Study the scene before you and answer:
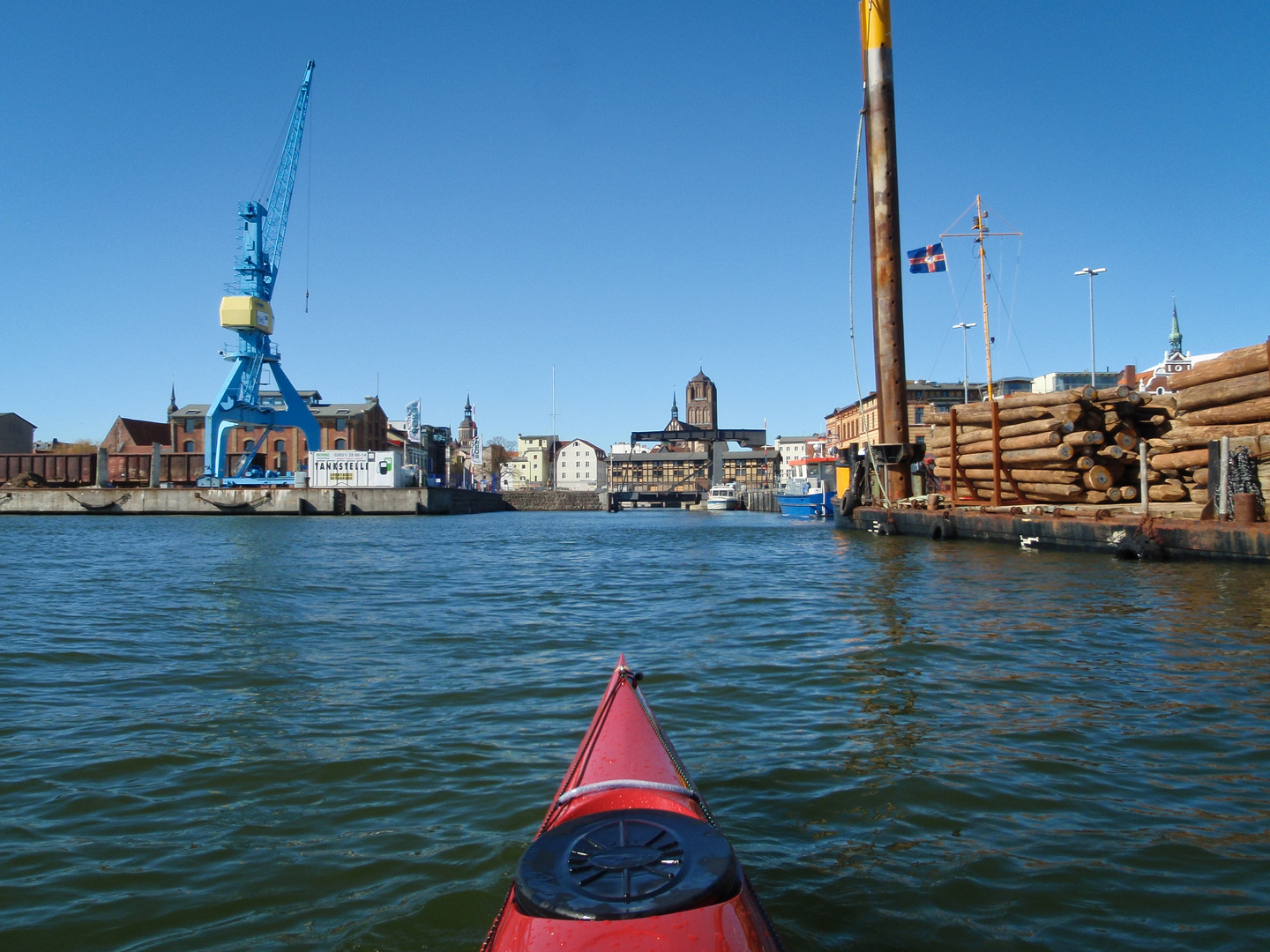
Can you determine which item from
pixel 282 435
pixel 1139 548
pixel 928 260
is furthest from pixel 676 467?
pixel 1139 548

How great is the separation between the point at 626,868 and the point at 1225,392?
59.3 ft

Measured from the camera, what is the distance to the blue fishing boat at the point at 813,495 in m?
50.8

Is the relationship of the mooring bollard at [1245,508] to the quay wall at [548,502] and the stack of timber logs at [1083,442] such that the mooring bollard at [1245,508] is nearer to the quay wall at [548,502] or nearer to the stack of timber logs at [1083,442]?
the stack of timber logs at [1083,442]

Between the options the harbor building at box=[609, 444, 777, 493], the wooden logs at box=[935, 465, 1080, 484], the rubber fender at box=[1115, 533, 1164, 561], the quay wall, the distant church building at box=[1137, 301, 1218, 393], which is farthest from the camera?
the harbor building at box=[609, 444, 777, 493]

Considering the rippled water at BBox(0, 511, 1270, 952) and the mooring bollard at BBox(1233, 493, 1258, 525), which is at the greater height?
the mooring bollard at BBox(1233, 493, 1258, 525)

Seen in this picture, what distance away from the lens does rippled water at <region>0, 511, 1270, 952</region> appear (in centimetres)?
344

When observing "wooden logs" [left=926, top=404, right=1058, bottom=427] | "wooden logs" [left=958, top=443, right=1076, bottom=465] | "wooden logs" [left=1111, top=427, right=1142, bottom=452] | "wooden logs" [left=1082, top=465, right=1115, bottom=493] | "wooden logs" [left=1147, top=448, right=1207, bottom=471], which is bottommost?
"wooden logs" [left=1082, top=465, right=1115, bottom=493]

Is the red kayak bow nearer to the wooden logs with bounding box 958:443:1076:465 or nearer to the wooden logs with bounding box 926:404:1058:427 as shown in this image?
the wooden logs with bounding box 958:443:1076:465

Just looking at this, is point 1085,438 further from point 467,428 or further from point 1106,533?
point 467,428

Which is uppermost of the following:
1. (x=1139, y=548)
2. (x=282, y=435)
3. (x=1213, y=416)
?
(x=282, y=435)

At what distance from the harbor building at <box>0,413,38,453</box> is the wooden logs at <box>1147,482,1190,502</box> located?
10457 cm

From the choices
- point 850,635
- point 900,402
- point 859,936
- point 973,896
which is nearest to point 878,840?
point 973,896

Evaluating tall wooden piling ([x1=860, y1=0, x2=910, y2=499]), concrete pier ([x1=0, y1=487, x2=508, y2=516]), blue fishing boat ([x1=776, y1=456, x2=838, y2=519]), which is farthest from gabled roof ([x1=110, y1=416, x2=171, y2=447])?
tall wooden piling ([x1=860, y1=0, x2=910, y2=499])

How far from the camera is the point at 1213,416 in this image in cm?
1634
